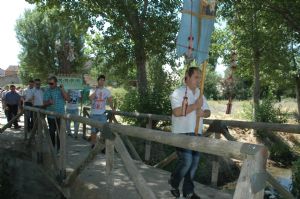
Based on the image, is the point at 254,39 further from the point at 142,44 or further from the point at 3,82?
the point at 3,82

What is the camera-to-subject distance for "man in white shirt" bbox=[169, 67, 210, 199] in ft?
15.3

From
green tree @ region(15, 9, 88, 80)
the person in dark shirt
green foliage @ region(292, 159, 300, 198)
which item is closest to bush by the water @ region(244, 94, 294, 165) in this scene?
green foliage @ region(292, 159, 300, 198)

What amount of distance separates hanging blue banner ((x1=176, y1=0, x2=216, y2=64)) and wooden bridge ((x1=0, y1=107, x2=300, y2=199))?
1075 mm

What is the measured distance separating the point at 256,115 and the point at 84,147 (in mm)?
10450

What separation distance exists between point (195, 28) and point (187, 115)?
3.02ft

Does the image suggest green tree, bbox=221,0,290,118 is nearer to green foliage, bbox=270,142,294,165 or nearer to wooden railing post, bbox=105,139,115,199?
green foliage, bbox=270,142,294,165

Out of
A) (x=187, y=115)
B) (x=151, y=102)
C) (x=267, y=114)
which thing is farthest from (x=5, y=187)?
(x=267, y=114)

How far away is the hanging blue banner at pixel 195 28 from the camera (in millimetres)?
4699

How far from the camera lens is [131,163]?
13.7 ft

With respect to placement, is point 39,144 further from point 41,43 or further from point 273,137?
point 41,43

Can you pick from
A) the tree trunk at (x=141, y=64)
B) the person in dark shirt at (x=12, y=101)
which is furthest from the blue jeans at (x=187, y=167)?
the person in dark shirt at (x=12, y=101)

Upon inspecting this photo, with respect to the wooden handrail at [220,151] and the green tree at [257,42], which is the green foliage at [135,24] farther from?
the wooden handrail at [220,151]

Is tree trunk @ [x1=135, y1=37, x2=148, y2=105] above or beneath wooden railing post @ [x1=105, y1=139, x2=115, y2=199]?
above

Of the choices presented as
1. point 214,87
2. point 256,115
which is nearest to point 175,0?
point 256,115
